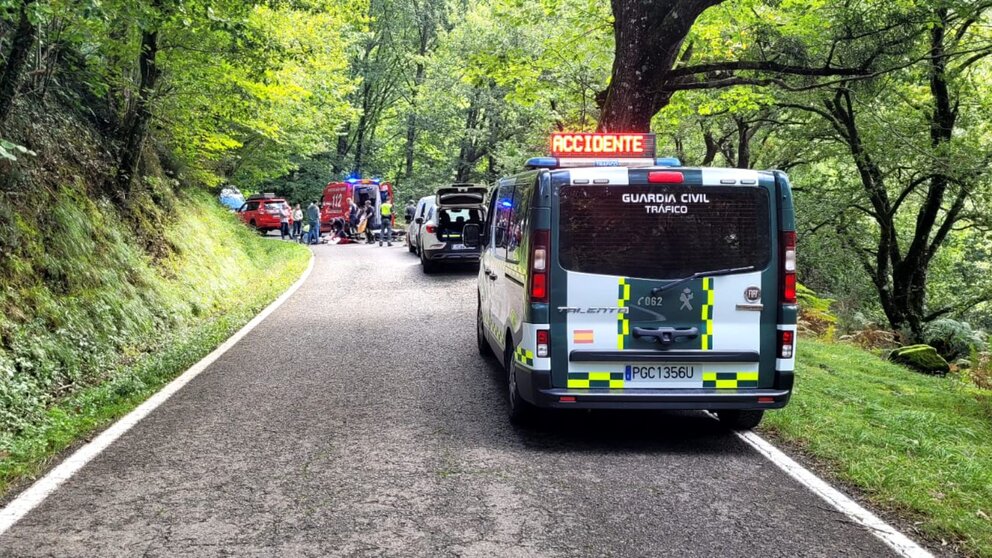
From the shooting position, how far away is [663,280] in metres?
5.96

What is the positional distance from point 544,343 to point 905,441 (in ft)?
10.4

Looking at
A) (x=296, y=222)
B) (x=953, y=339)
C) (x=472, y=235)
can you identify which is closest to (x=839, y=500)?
(x=472, y=235)

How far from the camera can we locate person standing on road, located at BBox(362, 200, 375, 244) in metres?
33.2

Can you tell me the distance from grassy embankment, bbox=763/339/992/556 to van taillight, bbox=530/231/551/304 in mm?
2310

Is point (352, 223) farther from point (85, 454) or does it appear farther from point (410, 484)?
point (410, 484)

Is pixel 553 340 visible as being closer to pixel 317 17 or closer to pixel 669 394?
pixel 669 394

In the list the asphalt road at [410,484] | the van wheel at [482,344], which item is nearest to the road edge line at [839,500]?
the asphalt road at [410,484]

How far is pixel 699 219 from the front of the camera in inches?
236

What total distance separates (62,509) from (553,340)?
324 centimetres

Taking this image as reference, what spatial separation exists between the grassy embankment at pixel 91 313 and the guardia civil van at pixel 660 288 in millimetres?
3655

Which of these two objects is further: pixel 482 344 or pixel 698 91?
pixel 698 91

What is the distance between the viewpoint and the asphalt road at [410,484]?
13.7 ft

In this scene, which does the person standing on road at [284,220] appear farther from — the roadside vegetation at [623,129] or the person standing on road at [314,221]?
the roadside vegetation at [623,129]

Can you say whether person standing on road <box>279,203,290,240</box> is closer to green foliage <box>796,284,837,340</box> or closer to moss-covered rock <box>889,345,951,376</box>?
green foliage <box>796,284,837,340</box>
